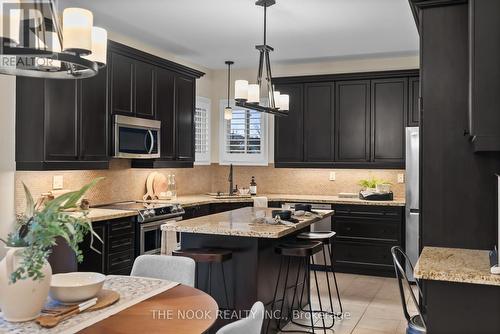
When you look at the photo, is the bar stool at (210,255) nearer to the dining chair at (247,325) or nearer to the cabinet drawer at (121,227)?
the cabinet drawer at (121,227)

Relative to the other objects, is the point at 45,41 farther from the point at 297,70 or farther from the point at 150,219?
the point at 297,70

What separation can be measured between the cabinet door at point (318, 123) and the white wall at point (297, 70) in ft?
1.41

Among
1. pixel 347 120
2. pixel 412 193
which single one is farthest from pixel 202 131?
pixel 412 193

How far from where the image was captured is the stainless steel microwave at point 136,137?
4957 mm

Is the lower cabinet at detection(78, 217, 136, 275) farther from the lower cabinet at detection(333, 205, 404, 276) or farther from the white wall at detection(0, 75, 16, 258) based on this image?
the lower cabinet at detection(333, 205, 404, 276)

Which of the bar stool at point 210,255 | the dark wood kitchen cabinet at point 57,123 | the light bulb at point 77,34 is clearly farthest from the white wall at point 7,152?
the light bulb at point 77,34

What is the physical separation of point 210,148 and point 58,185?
3.23 m

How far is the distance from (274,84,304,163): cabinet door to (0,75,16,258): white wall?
365 cm

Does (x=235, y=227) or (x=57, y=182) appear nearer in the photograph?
(x=235, y=227)

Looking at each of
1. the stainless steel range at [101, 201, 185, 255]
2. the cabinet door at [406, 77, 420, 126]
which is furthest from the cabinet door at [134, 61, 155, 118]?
the cabinet door at [406, 77, 420, 126]

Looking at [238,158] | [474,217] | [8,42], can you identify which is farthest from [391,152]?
[8,42]

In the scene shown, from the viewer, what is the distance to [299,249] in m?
3.65

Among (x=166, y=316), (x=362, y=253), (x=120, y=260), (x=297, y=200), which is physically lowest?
(x=362, y=253)

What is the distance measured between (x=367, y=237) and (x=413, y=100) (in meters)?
1.83
